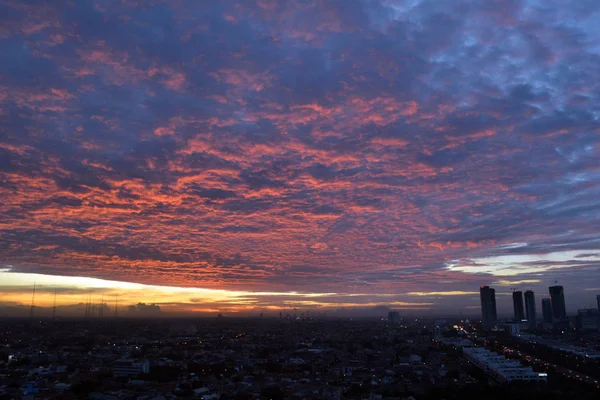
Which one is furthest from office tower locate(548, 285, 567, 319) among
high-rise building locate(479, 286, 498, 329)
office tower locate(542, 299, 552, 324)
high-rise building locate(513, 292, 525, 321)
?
high-rise building locate(479, 286, 498, 329)

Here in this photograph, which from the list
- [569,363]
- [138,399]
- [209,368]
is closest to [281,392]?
[138,399]

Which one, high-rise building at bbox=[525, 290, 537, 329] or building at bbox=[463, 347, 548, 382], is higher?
high-rise building at bbox=[525, 290, 537, 329]

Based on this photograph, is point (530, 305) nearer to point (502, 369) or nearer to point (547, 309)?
point (547, 309)

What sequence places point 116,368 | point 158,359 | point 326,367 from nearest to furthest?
point 116,368
point 326,367
point 158,359

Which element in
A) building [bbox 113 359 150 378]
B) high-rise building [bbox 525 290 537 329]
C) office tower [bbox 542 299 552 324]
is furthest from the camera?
office tower [bbox 542 299 552 324]

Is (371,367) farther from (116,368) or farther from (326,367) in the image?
(116,368)

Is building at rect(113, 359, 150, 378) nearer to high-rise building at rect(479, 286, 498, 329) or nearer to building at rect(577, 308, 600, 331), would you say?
building at rect(577, 308, 600, 331)

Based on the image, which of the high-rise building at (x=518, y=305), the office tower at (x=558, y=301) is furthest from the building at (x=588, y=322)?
the high-rise building at (x=518, y=305)
